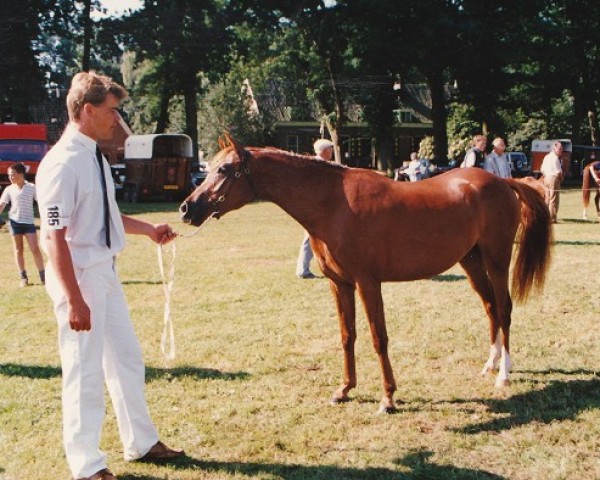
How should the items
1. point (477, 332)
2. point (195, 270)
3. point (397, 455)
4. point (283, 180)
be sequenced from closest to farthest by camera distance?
1. point (397, 455)
2. point (283, 180)
3. point (477, 332)
4. point (195, 270)

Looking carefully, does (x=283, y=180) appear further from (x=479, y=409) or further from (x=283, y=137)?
(x=283, y=137)

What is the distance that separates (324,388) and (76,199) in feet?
9.57

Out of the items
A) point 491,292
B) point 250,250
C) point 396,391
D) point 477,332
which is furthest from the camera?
point 250,250

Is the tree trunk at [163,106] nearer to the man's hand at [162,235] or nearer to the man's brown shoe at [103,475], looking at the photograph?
the man's hand at [162,235]

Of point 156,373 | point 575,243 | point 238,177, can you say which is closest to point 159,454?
point 156,373

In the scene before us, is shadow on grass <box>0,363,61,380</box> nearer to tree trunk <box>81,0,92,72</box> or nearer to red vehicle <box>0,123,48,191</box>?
red vehicle <box>0,123,48,191</box>

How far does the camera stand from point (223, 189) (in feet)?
15.5

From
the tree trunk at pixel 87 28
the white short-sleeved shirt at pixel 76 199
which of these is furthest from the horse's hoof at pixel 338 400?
the tree trunk at pixel 87 28

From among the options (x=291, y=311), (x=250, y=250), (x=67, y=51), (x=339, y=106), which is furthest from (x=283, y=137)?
(x=291, y=311)

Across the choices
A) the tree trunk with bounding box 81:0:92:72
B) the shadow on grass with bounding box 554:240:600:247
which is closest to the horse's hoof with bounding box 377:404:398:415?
the shadow on grass with bounding box 554:240:600:247

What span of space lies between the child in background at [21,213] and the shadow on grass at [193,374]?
5541mm

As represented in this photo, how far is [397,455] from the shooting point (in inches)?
164

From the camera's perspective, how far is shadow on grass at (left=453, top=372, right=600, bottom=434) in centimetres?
466

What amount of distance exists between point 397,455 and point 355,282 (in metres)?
1.36
